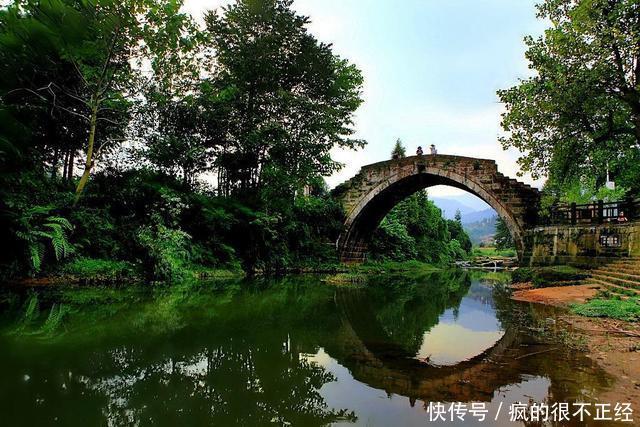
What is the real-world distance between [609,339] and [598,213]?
35.9 feet

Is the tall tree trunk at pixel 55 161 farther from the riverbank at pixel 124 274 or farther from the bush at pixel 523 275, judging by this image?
the bush at pixel 523 275

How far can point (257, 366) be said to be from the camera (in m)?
4.09

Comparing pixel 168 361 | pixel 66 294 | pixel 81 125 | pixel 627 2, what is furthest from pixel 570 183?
pixel 81 125

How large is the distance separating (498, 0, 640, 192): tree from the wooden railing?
1.34 meters

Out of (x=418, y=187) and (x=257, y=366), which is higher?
(x=418, y=187)

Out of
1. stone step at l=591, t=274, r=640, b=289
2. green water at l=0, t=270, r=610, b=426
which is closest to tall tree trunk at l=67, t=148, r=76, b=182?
green water at l=0, t=270, r=610, b=426

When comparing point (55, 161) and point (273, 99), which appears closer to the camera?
point (55, 161)

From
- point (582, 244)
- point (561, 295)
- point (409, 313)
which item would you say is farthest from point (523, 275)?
point (409, 313)

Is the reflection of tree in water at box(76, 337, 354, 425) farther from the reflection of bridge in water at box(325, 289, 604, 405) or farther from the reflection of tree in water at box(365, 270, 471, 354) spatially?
the reflection of tree in water at box(365, 270, 471, 354)

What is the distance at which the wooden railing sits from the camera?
13.1 m

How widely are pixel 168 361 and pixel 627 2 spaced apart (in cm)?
1463

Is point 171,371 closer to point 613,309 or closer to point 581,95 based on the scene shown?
point 613,309

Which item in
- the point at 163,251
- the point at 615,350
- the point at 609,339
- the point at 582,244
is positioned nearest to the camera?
the point at 615,350

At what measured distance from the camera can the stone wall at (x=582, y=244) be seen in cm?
1216
